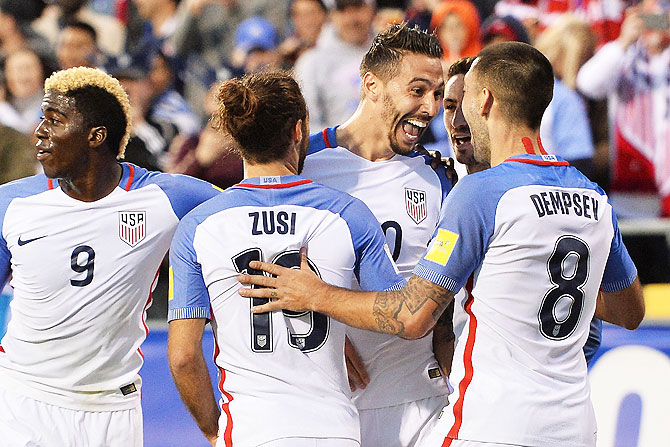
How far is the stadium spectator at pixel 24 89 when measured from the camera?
925 centimetres

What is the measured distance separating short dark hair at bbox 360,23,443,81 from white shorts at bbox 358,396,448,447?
1.47 meters

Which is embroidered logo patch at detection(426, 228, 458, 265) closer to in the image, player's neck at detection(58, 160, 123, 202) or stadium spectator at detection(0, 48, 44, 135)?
player's neck at detection(58, 160, 123, 202)

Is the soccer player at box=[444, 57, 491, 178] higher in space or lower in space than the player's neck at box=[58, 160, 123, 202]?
higher

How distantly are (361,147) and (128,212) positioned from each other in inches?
42.5

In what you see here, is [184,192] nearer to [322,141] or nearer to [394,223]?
[322,141]

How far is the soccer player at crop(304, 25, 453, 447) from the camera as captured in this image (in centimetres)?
410

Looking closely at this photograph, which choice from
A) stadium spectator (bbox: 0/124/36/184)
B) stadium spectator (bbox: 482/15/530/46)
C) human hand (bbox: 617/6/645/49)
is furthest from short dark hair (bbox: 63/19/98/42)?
human hand (bbox: 617/6/645/49)

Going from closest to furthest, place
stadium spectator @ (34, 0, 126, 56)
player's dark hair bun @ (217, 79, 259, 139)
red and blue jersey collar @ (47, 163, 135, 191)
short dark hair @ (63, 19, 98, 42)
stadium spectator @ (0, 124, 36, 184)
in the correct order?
player's dark hair bun @ (217, 79, 259, 139), red and blue jersey collar @ (47, 163, 135, 191), stadium spectator @ (0, 124, 36, 184), short dark hair @ (63, 19, 98, 42), stadium spectator @ (34, 0, 126, 56)

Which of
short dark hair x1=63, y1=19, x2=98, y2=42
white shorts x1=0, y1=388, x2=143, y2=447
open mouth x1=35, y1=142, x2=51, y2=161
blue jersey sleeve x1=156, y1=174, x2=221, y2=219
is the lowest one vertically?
white shorts x1=0, y1=388, x2=143, y2=447

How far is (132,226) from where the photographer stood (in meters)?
3.91

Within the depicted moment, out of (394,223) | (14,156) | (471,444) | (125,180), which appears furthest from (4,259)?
(14,156)

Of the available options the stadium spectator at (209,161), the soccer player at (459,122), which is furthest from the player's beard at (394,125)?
the stadium spectator at (209,161)

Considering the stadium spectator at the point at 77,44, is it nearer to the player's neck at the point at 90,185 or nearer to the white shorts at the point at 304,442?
the player's neck at the point at 90,185

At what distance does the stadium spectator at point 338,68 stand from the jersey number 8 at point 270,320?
5.16 meters
